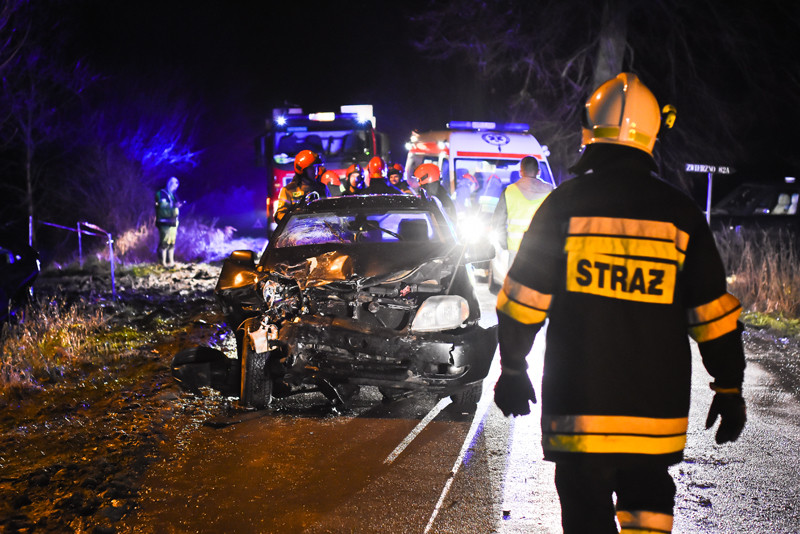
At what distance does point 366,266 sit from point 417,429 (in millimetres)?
1189

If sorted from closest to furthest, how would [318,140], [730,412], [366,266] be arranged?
[730,412]
[366,266]
[318,140]

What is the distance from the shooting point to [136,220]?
58.4 ft

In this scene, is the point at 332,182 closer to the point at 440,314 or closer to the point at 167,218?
the point at 167,218

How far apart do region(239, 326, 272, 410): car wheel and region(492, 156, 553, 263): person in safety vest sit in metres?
3.28

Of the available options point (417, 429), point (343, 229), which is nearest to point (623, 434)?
point (417, 429)

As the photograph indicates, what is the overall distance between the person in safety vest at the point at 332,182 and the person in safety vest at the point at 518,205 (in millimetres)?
3721

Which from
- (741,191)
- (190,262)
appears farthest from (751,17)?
(190,262)

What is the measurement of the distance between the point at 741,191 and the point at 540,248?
12.0m

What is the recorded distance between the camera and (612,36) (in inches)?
605

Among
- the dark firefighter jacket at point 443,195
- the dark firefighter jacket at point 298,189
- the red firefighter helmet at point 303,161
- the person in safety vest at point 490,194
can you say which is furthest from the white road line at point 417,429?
the person in safety vest at point 490,194

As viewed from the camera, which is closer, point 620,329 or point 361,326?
point 620,329

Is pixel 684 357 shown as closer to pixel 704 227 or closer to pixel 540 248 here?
pixel 704 227

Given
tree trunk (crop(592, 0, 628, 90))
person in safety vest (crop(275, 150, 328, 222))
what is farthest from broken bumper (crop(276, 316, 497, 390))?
tree trunk (crop(592, 0, 628, 90))

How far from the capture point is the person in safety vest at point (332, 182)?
411 inches
